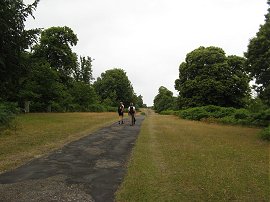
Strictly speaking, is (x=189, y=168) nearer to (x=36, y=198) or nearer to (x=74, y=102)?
(x=36, y=198)

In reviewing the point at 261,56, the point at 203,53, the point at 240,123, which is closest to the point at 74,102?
the point at 203,53

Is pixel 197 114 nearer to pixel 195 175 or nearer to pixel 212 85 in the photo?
pixel 212 85

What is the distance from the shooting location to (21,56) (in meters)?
13.3

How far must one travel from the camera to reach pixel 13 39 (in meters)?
12.7

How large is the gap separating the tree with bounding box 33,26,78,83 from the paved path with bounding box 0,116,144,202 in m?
43.5

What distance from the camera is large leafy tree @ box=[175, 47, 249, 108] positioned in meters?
49.8

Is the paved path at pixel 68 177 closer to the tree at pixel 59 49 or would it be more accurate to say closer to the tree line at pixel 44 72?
the tree line at pixel 44 72

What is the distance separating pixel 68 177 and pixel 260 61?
900 inches

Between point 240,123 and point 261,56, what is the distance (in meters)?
7.99

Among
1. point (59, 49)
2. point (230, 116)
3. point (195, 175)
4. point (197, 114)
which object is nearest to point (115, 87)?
point (59, 49)

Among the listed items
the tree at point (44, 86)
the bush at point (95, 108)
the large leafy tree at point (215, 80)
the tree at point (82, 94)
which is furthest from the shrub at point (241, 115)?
the bush at point (95, 108)

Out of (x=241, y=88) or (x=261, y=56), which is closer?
(x=261, y=56)

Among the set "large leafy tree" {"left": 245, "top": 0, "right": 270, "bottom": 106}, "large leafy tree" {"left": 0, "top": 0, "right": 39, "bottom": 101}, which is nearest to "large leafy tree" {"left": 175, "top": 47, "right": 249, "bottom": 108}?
"large leafy tree" {"left": 245, "top": 0, "right": 270, "bottom": 106}

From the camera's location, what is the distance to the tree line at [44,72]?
1270 centimetres
